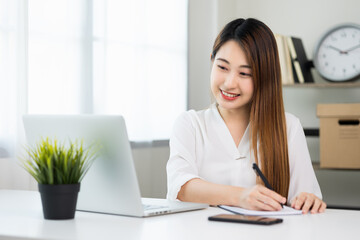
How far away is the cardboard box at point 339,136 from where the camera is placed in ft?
10.4

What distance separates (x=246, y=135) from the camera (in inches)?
76.5

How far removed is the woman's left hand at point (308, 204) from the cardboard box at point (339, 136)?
1693 millimetres

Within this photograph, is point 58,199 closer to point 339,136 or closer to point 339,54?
point 339,136

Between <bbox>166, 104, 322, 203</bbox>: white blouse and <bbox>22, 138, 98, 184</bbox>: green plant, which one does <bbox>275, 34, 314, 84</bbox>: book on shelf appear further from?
<bbox>22, 138, 98, 184</bbox>: green plant

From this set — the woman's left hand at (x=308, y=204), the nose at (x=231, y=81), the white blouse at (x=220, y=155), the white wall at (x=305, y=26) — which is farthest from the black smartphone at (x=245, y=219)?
the white wall at (x=305, y=26)

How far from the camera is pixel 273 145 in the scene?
1.87 metres

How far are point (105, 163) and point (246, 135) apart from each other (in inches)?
27.8

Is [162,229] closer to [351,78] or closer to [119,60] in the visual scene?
[119,60]

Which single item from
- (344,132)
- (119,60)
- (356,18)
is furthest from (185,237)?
(356,18)

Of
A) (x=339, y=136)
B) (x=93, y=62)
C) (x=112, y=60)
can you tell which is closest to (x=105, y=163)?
(x=93, y=62)

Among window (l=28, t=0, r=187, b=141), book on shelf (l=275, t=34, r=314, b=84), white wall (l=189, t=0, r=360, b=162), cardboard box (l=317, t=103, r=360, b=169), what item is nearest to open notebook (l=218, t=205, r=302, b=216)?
window (l=28, t=0, r=187, b=141)

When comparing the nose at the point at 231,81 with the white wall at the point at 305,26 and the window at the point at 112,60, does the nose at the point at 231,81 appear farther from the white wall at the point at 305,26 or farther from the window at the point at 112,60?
the white wall at the point at 305,26

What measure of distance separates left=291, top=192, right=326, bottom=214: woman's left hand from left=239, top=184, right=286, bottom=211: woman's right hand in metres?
0.09

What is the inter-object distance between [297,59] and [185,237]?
262 cm
